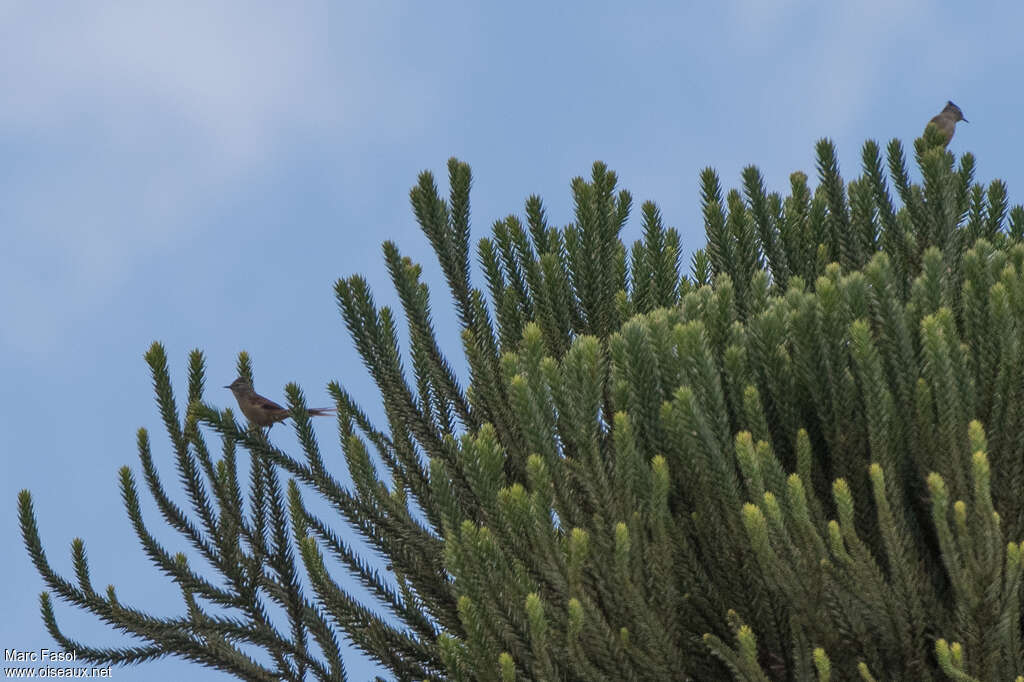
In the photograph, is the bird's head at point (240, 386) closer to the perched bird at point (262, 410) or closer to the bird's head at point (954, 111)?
the perched bird at point (262, 410)

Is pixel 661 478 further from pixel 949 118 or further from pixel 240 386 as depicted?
pixel 949 118

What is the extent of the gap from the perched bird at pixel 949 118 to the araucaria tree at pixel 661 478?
2.16 metres

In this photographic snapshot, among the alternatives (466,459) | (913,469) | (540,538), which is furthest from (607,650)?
(913,469)

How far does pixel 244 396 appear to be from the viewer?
631cm

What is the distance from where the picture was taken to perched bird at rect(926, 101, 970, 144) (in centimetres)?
830

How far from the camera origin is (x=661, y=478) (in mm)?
4602

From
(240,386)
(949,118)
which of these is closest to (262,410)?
(240,386)

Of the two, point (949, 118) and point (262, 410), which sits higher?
point (949, 118)

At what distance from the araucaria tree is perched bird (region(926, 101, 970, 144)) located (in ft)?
7.07

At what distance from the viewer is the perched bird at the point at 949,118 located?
27.2ft

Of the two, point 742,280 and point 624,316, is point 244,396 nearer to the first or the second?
point 624,316

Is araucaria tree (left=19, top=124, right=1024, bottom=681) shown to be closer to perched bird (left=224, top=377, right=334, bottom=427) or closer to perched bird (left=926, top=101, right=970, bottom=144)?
perched bird (left=224, top=377, right=334, bottom=427)

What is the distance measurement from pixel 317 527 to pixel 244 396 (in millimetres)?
790

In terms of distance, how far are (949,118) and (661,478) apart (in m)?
5.01
